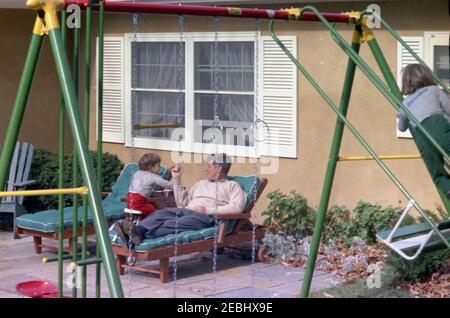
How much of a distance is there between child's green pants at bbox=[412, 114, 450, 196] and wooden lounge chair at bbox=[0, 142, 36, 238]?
5.90 metres

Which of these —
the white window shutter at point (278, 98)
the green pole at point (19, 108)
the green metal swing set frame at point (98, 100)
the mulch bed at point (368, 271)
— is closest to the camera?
the green metal swing set frame at point (98, 100)

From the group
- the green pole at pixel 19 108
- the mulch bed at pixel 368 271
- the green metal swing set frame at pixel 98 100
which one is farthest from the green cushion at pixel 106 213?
the green pole at pixel 19 108

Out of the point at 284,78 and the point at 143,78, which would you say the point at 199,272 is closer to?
the point at 284,78

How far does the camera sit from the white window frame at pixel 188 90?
432 inches

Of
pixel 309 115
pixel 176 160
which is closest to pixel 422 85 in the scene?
pixel 309 115

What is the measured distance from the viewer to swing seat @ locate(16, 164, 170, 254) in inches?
382

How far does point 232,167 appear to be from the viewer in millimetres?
11078

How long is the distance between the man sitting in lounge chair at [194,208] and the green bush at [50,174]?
222 cm

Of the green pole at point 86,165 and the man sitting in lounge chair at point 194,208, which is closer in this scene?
the green pole at point 86,165

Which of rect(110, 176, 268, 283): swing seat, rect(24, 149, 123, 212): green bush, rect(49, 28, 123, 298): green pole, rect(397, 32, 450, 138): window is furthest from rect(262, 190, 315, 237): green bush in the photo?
rect(49, 28, 123, 298): green pole

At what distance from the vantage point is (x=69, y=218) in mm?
9867

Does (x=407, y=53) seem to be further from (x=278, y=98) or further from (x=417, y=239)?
(x=417, y=239)

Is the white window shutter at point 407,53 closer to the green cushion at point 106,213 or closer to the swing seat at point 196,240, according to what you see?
the swing seat at point 196,240

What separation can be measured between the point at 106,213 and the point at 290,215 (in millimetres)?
1870
